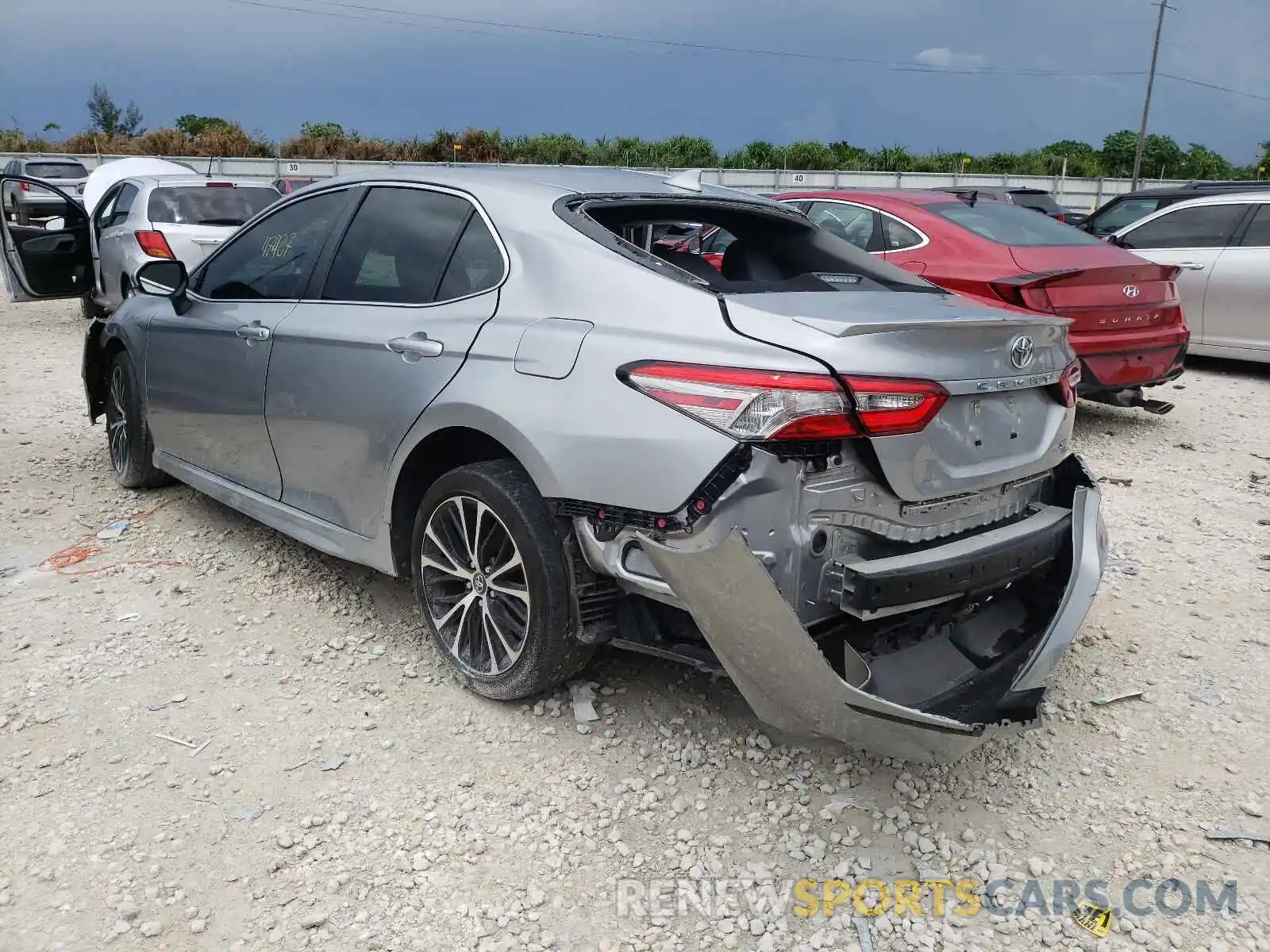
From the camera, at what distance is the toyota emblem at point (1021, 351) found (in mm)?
2843

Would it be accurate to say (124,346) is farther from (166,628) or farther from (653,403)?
(653,403)

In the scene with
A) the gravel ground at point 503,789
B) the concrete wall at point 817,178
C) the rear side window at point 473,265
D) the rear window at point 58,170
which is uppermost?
the concrete wall at point 817,178

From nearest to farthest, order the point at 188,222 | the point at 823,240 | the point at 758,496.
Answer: the point at 758,496 → the point at 823,240 → the point at 188,222

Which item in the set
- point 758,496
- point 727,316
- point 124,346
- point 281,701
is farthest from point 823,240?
point 124,346

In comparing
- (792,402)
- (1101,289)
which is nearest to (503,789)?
(792,402)

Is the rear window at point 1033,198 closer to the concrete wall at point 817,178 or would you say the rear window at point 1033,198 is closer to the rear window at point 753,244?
the rear window at point 753,244

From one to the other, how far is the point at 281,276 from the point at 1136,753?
3.60m

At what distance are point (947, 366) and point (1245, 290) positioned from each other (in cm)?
771

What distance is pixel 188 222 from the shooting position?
32.6 feet

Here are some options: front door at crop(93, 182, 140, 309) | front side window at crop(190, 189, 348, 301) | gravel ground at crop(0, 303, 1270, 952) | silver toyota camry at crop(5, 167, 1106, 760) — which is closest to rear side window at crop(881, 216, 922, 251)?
gravel ground at crop(0, 303, 1270, 952)

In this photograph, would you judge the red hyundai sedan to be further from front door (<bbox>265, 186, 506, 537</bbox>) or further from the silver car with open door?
front door (<bbox>265, 186, 506, 537</bbox>)

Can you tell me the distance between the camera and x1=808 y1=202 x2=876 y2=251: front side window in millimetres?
7316

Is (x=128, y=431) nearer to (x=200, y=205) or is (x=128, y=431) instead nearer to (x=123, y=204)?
(x=200, y=205)

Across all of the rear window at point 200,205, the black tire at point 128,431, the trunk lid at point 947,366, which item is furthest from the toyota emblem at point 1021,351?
the rear window at point 200,205
